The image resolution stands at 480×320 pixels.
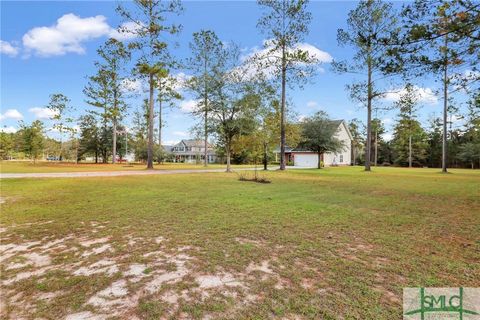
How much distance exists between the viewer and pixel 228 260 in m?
3.63

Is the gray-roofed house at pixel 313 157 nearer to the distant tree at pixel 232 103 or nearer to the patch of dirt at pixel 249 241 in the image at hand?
the distant tree at pixel 232 103

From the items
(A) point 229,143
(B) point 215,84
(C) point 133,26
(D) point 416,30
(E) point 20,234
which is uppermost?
(C) point 133,26

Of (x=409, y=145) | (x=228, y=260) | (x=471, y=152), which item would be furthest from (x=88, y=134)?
(x=471, y=152)

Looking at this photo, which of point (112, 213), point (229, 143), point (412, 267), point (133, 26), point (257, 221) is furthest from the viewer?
point (133, 26)

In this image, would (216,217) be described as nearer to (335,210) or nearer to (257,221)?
(257,221)

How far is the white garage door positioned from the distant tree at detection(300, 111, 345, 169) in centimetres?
1251

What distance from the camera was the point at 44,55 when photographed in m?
16.5

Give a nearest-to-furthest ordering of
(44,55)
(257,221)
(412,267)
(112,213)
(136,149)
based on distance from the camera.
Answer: (412,267) → (257,221) → (112,213) → (44,55) → (136,149)

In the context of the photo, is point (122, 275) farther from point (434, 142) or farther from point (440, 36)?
point (434, 142)

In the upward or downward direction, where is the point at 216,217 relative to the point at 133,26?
downward

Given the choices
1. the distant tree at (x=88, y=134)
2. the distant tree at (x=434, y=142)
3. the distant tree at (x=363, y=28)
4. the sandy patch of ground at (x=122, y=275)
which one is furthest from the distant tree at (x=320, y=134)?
the distant tree at (x=88, y=134)

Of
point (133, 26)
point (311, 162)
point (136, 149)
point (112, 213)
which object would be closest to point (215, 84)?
point (133, 26)

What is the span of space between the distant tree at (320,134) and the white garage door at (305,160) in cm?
1251

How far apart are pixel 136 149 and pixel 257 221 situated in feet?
154
